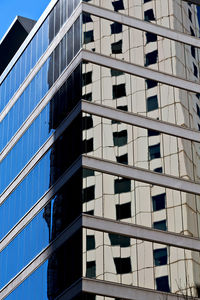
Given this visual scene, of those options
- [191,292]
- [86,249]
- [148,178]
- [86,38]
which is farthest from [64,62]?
[191,292]

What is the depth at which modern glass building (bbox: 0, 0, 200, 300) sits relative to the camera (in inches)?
1721

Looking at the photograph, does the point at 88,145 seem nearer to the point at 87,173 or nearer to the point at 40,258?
the point at 87,173

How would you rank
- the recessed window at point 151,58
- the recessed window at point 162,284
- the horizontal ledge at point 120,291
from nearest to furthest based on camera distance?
the horizontal ledge at point 120,291 → the recessed window at point 162,284 → the recessed window at point 151,58

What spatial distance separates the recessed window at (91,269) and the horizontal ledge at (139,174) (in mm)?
5586

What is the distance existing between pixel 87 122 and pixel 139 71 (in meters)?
5.48

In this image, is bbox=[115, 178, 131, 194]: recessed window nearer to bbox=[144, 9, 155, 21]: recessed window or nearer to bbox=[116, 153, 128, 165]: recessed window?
bbox=[116, 153, 128, 165]: recessed window

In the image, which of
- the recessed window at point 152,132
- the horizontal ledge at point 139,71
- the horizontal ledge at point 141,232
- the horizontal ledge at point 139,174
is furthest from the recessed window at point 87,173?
the horizontal ledge at point 139,71

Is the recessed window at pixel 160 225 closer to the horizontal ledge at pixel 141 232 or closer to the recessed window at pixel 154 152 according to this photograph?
the horizontal ledge at pixel 141 232

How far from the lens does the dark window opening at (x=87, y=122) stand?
46.1 m

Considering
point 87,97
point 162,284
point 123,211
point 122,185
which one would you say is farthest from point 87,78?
point 162,284

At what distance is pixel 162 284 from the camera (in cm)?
4366

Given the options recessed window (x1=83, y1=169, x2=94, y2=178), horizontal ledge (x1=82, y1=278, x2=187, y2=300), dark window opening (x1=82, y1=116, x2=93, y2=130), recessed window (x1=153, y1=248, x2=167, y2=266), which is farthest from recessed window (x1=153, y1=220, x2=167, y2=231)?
dark window opening (x1=82, y1=116, x2=93, y2=130)

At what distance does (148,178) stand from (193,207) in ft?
10.3

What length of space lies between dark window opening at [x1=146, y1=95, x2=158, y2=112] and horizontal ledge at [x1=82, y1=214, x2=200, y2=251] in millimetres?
7836
